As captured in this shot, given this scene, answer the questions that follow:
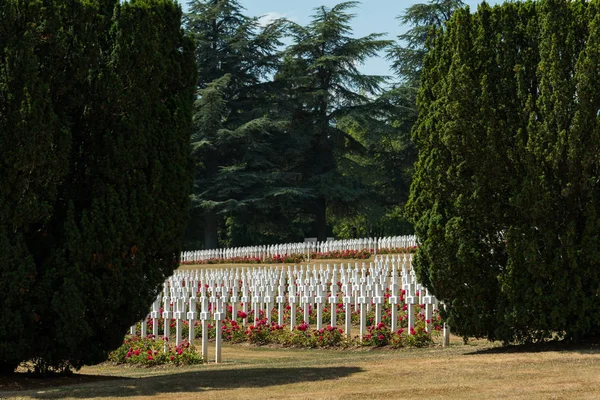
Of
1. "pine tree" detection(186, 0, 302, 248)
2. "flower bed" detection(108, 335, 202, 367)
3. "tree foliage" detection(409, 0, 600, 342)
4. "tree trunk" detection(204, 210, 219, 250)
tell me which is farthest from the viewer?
"tree trunk" detection(204, 210, 219, 250)

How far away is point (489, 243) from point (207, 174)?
3357cm

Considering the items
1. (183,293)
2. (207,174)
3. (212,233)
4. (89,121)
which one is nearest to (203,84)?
(207,174)

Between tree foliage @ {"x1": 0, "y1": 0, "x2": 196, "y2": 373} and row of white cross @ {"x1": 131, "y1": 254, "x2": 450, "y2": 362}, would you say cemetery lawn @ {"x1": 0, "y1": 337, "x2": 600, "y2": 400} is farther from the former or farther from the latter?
row of white cross @ {"x1": 131, "y1": 254, "x2": 450, "y2": 362}

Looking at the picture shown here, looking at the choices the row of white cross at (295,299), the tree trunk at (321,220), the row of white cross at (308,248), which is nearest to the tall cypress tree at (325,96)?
the tree trunk at (321,220)

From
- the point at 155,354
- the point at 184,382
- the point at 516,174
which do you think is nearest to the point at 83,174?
the point at 184,382

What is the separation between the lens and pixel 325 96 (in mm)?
42562

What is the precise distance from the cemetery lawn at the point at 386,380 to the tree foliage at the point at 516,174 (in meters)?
0.68

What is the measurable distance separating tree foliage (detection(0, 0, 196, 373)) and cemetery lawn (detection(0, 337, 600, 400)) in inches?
33.6

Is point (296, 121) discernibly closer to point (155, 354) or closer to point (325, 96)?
point (325, 96)

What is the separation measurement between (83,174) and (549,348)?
6722mm

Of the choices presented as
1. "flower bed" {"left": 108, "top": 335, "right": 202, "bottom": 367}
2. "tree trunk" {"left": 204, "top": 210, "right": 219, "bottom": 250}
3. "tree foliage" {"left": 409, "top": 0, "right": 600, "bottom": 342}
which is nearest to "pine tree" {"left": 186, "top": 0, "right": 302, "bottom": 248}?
"tree trunk" {"left": 204, "top": 210, "right": 219, "bottom": 250}

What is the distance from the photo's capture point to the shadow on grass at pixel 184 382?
9359 millimetres

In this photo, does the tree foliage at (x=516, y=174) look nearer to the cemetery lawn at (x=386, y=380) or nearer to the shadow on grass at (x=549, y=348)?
the shadow on grass at (x=549, y=348)

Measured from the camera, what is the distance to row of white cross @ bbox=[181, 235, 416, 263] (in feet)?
101
